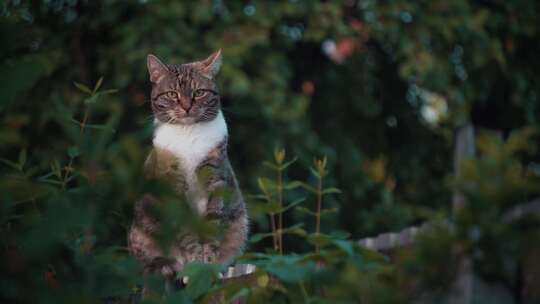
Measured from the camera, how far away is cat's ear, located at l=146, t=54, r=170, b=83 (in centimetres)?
388

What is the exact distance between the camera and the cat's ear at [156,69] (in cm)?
388

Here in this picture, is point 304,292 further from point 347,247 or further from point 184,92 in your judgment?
point 184,92

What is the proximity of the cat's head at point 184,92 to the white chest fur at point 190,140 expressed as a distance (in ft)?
0.13

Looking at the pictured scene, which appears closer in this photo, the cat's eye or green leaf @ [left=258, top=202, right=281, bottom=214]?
green leaf @ [left=258, top=202, right=281, bottom=214]

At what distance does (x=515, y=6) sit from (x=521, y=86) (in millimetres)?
708

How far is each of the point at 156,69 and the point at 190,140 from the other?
0.48 metres

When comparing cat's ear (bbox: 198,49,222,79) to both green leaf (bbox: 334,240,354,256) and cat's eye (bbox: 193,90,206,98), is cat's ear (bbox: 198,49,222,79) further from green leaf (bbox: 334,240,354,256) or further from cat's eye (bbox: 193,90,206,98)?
green leaf (bbox: 334,240,354,256)

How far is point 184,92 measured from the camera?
379 cm

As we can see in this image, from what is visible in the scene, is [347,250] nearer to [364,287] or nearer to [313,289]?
[313,289]

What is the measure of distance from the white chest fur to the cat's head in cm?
4

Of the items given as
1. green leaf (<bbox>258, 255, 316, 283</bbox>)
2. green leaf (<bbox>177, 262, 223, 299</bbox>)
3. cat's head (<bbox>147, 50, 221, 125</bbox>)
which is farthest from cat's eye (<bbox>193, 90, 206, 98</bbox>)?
green leaf (<bbox>258, 255, 316, 283</bbox>)

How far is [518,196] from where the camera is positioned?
40.1 inches

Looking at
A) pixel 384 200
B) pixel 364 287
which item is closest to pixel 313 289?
pixel 364 287

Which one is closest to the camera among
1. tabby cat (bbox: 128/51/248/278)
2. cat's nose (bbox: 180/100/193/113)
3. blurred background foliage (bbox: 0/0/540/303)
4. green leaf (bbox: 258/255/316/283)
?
green leaf (bbox: 258/255/316/283)
